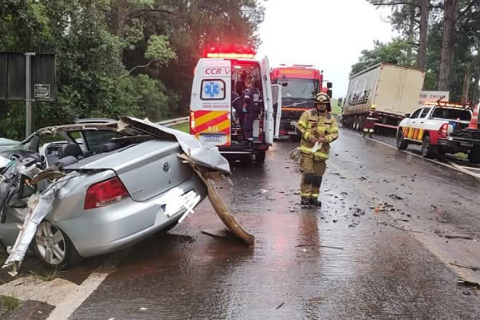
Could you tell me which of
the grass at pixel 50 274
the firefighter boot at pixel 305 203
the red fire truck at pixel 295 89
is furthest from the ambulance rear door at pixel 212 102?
the red fire truck at pixel 295 89

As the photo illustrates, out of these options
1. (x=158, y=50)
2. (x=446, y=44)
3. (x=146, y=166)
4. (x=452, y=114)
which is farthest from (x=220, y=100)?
(x=446, y=44)

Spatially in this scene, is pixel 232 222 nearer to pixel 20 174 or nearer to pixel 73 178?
pixel 73 178

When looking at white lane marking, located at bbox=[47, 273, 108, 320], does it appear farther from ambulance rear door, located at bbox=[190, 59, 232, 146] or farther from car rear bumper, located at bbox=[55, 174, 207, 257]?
ambulance rear door, located at bbox=[190, 59, 232, 146]

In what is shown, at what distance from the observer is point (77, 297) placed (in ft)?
13.3

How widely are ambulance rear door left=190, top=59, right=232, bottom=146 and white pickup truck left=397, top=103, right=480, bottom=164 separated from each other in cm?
740

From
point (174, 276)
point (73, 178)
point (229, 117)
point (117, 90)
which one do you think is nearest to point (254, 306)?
point (174, 276)

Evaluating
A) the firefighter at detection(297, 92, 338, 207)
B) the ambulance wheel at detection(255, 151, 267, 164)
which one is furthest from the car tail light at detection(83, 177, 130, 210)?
the ambulance wheel at detection(255, 151, 267, 164)

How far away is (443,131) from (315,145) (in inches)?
353

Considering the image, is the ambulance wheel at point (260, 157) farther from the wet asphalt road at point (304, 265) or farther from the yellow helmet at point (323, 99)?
the yellow helmet at point (323, 99)

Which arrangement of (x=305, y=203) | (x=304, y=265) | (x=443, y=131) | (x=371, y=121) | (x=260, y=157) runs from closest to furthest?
1. (x=304, y=265)
2. (x=305, y=203)
3. (x=260, y=157)
4. (x=443, y=131)
5. (x=371, y=121)

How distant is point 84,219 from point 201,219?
2.39 metres

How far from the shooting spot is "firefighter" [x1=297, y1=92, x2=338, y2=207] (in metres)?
7.39

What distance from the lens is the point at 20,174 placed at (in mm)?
4660

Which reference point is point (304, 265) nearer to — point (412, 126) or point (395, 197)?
point (395, 197)
